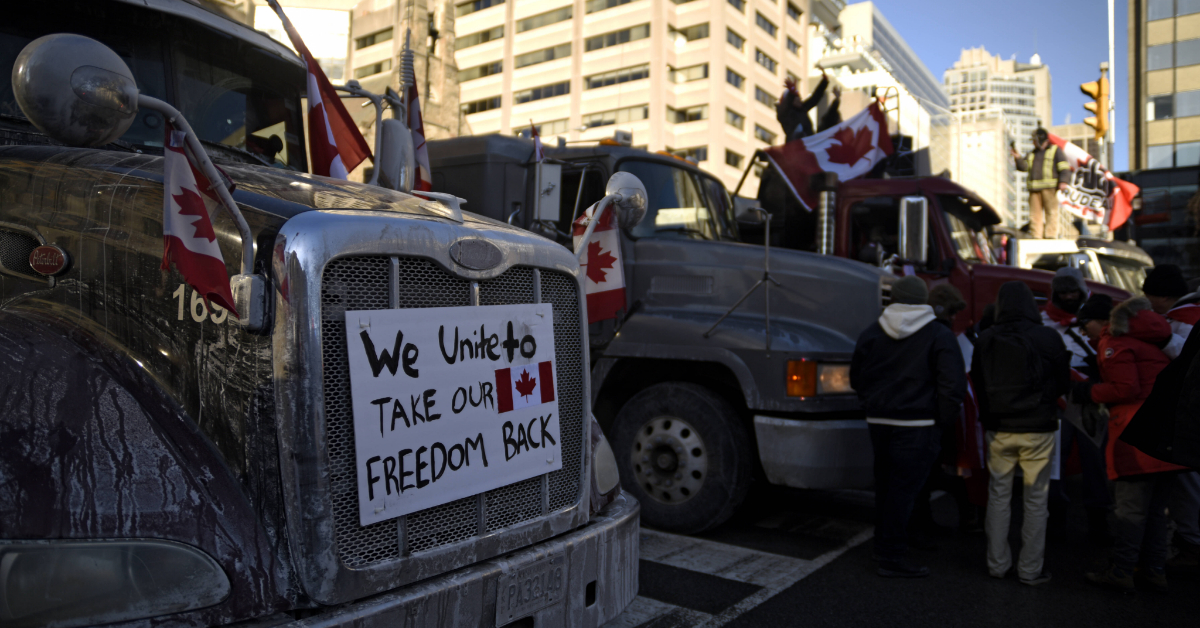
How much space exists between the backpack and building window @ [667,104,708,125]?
180 ft

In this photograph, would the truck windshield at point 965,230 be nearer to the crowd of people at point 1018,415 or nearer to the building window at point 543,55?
the crowd of people at point 1018,415

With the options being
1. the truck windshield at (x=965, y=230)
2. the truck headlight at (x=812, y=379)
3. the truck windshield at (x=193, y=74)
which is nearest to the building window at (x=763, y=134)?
the truck windshield at (x=965, y=230)

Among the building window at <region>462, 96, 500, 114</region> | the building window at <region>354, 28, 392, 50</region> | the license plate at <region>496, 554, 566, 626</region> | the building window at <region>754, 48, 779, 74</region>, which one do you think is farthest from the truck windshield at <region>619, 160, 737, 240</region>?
the building window at <region>354, 28, 392, 50</region>

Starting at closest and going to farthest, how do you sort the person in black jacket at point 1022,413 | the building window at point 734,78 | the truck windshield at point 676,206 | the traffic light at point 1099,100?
the person in black jacket at point 1022,413
the truck windshield at point 676,206
the traffic light at point 1099,100
the building window at point 734,78

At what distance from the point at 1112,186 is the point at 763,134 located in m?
50.8

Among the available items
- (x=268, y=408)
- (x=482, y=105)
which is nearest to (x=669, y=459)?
(x=268, y=408)

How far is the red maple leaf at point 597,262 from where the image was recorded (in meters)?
4.12

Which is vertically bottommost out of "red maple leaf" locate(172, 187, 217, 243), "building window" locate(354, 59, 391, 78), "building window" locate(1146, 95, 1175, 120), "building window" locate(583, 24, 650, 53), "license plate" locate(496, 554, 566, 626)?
"license plate" locate(496, 554, 566, 626)

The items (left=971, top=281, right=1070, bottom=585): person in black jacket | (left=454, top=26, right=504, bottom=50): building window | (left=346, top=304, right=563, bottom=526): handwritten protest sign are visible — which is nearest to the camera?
(left=346, top=304, right=563, bottom=526): handwritten protest sign

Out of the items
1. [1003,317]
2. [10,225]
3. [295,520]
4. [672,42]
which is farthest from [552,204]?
[672,42]

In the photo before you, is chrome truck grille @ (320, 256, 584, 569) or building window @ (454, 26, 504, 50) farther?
building window @ (454, 26, 504, 50)

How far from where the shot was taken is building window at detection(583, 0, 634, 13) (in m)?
60.2

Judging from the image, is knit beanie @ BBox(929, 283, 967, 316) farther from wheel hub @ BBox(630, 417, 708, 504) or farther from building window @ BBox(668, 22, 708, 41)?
building window @ BBox(668, 22, 708, 41)

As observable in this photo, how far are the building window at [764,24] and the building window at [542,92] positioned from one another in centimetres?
1535
